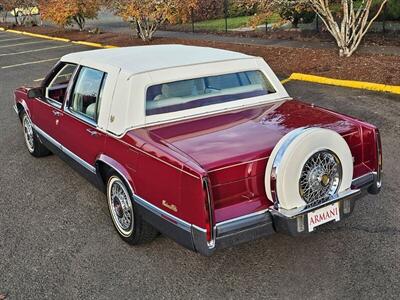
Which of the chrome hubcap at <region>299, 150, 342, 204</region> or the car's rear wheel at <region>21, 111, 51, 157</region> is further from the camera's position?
the car's rear wheel at <region>21, 111, 51, 157</region>

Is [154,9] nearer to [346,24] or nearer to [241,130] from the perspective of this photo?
[346,24]

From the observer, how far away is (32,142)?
6.42 m

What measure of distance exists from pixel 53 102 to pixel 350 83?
19.7ft

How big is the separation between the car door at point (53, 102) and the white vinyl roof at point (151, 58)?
18 cm

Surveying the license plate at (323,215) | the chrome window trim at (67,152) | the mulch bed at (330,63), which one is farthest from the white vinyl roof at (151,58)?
the mulch bed at (330,63)

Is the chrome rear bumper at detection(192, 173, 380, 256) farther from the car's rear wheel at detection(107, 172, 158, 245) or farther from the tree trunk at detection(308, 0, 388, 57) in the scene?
the tree trunk at detection(308, 0, 388, 57)

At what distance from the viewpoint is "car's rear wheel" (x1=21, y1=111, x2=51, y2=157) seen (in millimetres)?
6231

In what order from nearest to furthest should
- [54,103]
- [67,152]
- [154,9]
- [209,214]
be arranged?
1. [209,214]
2. [67,152]
3. [54,103]
4. [154,9]

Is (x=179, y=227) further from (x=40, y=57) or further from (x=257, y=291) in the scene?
(x=40, y=57)

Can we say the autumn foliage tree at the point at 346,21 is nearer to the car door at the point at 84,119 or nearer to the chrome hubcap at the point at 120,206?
the car door at the point at 84,119

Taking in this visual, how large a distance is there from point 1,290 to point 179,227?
4.87 feet

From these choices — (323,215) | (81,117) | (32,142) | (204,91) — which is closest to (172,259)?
(323,215)

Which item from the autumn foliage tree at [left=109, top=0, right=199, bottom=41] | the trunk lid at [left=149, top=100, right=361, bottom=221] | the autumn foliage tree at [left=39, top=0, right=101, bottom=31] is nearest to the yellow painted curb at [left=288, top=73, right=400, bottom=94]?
the trunk lid at [left=149, top=100, right=361, bottom=221]

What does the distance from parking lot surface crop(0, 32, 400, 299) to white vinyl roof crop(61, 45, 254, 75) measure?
1472 mm
